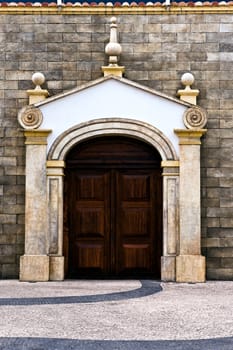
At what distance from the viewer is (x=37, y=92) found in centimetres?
1248

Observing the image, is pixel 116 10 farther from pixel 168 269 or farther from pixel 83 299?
pixel 83 299

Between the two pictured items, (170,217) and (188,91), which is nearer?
(170,217)

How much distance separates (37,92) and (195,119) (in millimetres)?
3026

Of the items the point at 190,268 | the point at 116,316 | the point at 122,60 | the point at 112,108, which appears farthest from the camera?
the point at 122,60

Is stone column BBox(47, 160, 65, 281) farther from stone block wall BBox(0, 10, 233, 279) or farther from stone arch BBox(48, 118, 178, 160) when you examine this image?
stone block wall BBox(0, 10, 233, 279)

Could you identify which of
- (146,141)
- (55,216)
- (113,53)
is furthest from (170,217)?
(113,53)

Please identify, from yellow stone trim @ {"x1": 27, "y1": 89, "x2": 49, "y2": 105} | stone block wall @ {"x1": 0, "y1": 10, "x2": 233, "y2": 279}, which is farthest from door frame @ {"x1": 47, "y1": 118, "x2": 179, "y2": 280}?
yellow stone trim @ {"x1": 27, "y1": 89, "x2": 49, "y2": 105}

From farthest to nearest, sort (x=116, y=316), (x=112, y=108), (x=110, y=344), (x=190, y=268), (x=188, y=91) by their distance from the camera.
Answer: (x=188, y=91)
(x=112, y=108)
(x=190, y=268)
(x=116, y=316)
(x=110, y=344)

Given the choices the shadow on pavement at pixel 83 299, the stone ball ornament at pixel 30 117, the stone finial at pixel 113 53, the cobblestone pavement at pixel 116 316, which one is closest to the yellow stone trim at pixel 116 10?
the stone finial at pixel 113 53

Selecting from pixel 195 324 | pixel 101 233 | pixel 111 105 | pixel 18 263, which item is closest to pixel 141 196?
pixel 101 233

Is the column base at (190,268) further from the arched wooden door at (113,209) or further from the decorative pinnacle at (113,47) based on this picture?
the decorative pinnacle at (113,47)

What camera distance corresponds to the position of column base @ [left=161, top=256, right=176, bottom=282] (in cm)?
1193

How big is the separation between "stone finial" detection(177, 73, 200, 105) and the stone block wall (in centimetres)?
27

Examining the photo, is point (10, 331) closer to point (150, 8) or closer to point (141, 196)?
point (141, 196)
